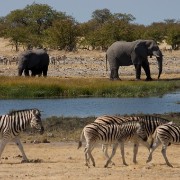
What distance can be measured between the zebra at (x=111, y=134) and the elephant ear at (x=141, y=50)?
1190 inches

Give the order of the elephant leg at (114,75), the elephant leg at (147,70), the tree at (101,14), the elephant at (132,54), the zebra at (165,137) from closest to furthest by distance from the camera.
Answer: the zebra at (165,137), the elephant leg at (147,70), the elephant leg at (114,75), the elephant at (132,54), the tree at (101,14)

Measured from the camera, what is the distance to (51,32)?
70.5 meters

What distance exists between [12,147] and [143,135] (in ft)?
15.8

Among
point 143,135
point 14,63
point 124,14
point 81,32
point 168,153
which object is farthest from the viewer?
point 124,14

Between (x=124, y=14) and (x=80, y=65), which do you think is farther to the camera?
(x=124, y=14)

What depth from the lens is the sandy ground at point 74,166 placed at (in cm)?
1407

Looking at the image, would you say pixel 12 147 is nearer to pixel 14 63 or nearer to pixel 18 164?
pixel 18 164

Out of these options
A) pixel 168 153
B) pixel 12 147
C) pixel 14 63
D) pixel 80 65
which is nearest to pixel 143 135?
pixel 168 153

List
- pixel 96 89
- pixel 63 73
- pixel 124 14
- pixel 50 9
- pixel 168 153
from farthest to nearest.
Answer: pixel 124 14
pixel 50 9
pixel 63 73
pixel 96 89
pixel 168 153

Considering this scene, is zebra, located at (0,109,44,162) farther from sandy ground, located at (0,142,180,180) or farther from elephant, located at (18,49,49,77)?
elephant, located at (18,49,49,77)

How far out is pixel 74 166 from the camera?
15422 millimetres

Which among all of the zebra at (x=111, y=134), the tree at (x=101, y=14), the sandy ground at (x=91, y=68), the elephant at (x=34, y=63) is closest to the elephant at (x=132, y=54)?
the sandy ground at (x=91, y=68)

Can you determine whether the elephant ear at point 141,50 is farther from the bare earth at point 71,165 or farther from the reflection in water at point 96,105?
the bare earth at point 71,165

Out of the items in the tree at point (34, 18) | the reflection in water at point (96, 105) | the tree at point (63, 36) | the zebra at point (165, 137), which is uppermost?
the tree at point (34, 18)
